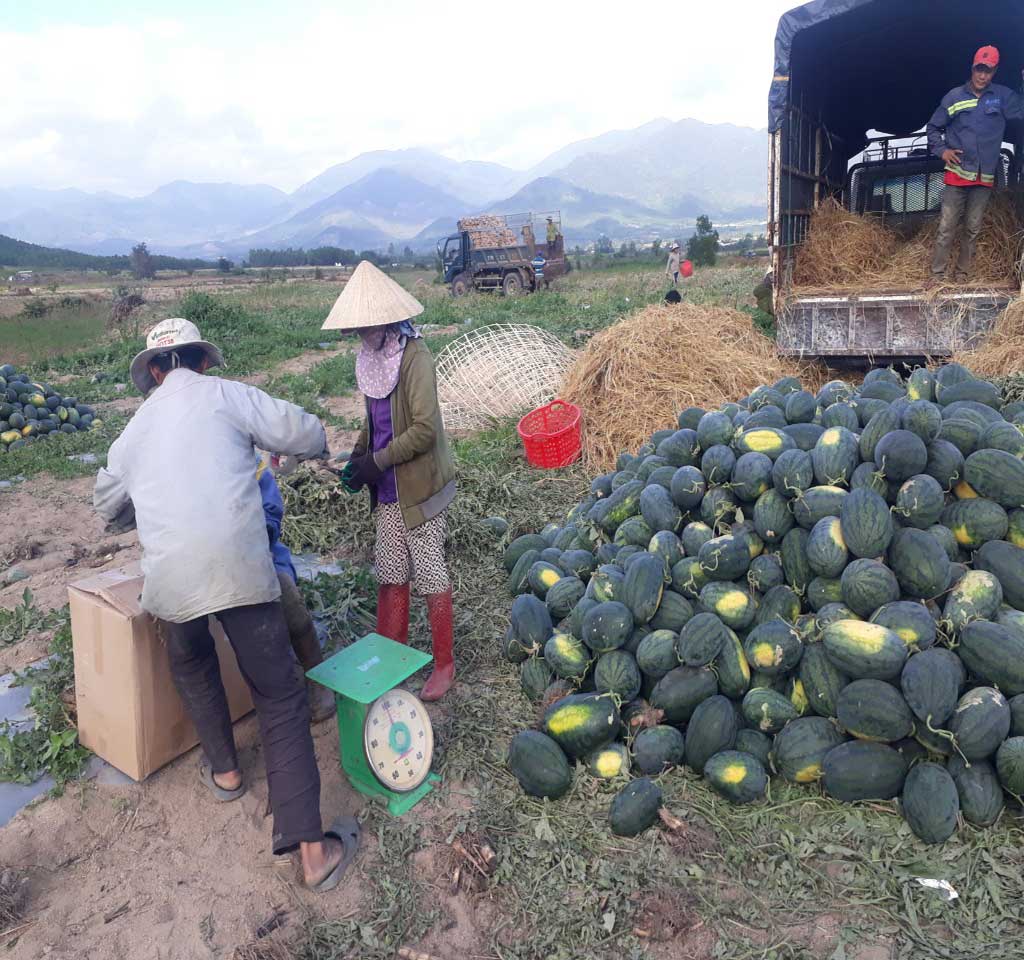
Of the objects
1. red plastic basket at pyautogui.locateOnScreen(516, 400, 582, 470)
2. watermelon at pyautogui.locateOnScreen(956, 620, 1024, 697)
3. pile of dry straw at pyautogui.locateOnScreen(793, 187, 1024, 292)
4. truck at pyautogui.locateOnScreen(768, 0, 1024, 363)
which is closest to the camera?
watermelon at pyautogui.locateOnScreen(956, 620, 1024, 697)

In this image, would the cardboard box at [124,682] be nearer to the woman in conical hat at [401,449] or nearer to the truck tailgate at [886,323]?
the woman in conical hat at [401,449]

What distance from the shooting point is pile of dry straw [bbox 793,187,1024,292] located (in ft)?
24.6

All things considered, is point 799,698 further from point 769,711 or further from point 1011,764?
point 1011,764

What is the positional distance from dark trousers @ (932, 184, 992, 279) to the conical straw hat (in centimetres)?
638

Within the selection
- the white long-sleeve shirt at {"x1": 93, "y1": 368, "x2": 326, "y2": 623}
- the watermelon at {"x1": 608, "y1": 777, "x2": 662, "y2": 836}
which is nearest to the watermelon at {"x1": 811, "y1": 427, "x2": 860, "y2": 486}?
the watermelon at {"x1": 608, "y1": 777, "x2": 662, "y2": 836}

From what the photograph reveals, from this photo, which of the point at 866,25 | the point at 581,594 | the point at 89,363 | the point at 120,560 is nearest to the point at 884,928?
the point at 581,594

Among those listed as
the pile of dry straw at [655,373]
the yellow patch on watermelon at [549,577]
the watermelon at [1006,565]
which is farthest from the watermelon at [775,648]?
the pile of dry straw at [655,373]

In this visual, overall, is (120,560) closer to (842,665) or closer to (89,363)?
(842,665)

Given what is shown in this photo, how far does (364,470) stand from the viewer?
3.45 metres

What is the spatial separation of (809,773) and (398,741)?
1595 mm

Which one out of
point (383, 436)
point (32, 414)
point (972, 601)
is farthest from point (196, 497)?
point (32, 414)

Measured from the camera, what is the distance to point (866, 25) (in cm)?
783

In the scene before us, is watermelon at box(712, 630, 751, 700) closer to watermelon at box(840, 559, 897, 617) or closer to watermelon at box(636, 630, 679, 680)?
watermelon at box(636, 630, 679, 680)

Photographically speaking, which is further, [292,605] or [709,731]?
[292,605]
